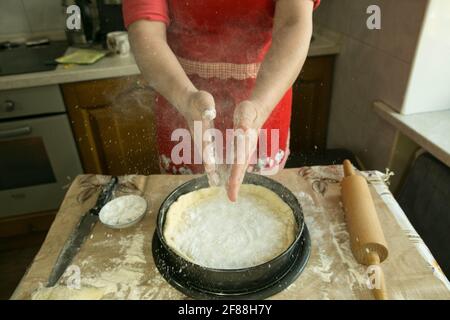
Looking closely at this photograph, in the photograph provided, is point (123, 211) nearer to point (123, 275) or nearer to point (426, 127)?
point (123, 275)

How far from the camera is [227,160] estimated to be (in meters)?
0.66

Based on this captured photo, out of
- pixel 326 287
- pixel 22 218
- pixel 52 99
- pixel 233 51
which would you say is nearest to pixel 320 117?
pixel 233 51

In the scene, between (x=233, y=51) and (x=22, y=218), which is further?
(x=22, y=218)

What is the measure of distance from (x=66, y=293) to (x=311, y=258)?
39cm

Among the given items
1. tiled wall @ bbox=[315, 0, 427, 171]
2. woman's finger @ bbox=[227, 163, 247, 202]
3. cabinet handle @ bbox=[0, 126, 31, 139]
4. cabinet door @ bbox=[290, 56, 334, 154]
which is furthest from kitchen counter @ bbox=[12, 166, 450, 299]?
cabinet handle @ bbox=[0, 126, 31, 139]

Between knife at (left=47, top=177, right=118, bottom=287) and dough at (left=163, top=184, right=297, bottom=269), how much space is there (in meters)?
0.16

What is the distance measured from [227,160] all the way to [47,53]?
1.06 metres

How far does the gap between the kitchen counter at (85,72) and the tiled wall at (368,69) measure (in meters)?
0.05

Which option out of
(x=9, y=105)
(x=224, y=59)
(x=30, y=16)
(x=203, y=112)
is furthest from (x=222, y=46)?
(x=30, y=16)

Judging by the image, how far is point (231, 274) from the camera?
20.2 inches

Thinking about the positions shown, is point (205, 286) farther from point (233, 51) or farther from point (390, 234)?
point (233, 51)

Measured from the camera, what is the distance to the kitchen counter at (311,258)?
55 cm

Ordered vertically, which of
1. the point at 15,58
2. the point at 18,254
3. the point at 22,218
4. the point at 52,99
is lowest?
the point at 18,254

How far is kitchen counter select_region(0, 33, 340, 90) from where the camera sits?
118 cm
